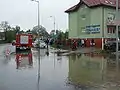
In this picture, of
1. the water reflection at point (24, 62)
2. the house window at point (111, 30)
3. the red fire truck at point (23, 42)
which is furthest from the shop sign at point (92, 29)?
the water reflection at point (24, 62)

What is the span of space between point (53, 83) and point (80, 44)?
136ft

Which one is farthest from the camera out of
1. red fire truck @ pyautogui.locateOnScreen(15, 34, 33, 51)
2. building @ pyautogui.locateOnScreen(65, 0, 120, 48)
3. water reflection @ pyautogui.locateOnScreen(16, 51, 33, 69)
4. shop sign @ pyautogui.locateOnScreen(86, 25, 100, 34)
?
shop sign @ pyautogui.locateOnScreen(86, 25, 100, 34)

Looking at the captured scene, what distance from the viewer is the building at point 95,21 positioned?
50156mm

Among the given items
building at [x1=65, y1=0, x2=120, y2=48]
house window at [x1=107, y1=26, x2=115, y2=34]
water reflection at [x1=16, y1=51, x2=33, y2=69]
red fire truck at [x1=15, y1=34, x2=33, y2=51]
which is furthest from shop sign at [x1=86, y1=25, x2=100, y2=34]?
water reflection at [x1=16, y1=51, x2=33, y2=69]

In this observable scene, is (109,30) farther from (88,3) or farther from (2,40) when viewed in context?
(2,40)

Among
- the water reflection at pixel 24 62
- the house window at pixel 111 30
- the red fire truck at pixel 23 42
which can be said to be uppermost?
the house window at pixel 111 30

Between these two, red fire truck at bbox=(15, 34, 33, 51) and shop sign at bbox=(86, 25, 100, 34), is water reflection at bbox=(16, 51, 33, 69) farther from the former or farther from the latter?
shop sign at bbox=(86, 25, 100, 34)

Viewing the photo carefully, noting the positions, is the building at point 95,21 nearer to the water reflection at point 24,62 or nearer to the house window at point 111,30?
the house window at point 111,30

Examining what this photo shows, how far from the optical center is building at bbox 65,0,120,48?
50156 mm

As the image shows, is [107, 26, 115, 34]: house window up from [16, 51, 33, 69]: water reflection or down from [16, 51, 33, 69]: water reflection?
up

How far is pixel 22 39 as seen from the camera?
4584 cm

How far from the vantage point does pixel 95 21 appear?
51.8m

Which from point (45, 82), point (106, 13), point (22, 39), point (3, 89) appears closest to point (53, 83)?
point (45, 82)

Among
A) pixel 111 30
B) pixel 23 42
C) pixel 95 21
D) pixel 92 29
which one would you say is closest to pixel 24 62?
pixel 23 42
